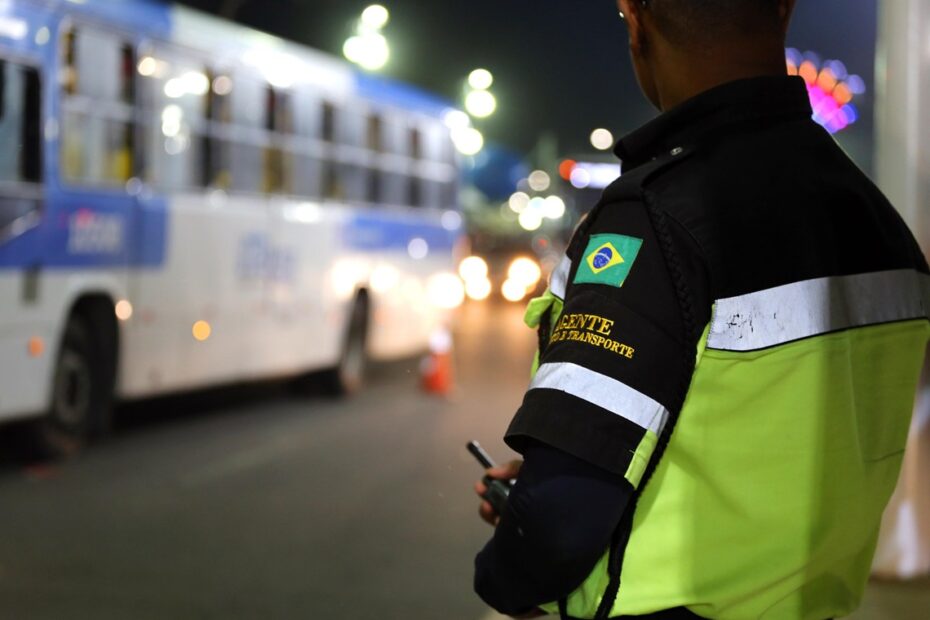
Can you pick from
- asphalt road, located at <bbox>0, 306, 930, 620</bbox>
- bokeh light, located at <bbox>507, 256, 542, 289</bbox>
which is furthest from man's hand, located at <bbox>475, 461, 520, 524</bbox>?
bokeh light, located at <bbox>507, 256, 542, 289</bbox>

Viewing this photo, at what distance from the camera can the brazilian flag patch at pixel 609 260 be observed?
6.41ft

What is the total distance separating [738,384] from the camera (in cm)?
196

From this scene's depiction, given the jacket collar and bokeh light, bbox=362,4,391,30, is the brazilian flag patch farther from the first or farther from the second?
bokeh light, bbox=362,4,391,30

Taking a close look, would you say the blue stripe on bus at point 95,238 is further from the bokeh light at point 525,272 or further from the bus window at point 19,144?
the bokeh light at point 525,272

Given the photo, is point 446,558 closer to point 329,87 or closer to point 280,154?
point 280,154

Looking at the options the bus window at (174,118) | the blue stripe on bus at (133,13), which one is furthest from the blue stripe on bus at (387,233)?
the blue stripe on bus at (133,13)

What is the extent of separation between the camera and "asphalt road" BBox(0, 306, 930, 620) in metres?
6.82

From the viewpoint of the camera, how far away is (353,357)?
631 inches

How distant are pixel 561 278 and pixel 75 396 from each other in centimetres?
941

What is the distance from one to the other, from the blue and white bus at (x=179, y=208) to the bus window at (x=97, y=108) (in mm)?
16

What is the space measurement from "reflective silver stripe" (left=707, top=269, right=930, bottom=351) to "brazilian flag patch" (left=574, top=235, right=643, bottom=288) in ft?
0.42

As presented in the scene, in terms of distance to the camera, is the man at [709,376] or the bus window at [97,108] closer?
the man at [709,376]

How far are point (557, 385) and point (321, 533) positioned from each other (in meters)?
6.66

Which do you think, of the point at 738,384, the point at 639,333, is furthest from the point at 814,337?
the point at 639,333
